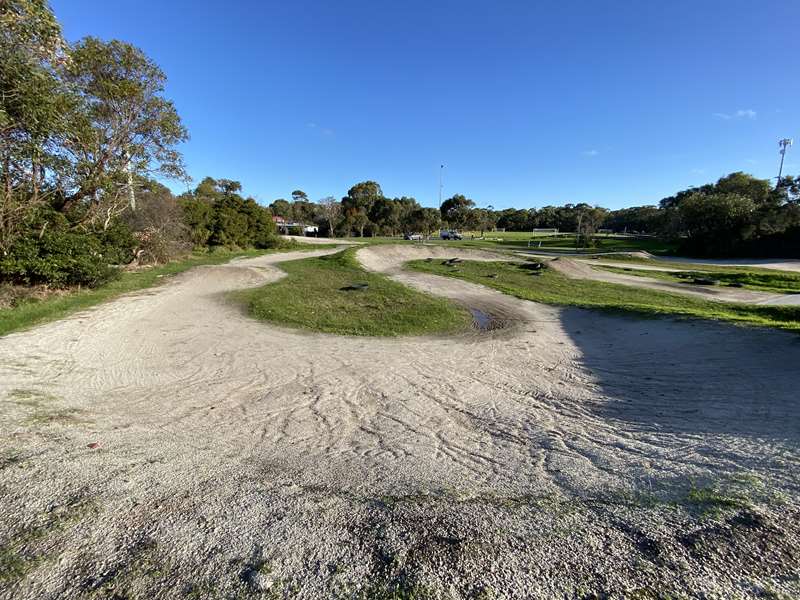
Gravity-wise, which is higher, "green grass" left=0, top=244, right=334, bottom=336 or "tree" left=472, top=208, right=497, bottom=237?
"tree" left=472, top=208, right=497, bottom=237

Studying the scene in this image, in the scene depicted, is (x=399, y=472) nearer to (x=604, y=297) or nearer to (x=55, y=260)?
(x=604, y=297)

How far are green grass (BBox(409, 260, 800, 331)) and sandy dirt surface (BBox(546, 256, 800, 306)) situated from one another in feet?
5.44

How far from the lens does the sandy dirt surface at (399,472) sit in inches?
96.5

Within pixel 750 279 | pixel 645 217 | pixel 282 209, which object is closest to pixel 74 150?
pixel 750 279

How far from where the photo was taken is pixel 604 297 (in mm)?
15578

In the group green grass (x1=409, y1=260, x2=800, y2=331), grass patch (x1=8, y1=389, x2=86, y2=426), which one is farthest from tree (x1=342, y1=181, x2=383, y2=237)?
grass patch (x1=8, y1=389, x2=86, y2=426)

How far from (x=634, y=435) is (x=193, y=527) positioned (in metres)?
4.78

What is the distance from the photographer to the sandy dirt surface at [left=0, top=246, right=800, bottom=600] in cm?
245

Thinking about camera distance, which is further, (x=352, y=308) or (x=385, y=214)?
(x=385, y=214)

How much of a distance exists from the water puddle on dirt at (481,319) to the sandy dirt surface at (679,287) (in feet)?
36.4

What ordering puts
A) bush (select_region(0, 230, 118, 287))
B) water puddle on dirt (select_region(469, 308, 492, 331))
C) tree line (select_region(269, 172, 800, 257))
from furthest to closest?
tree line (select_region(269, 172, 800, 257)) → bush (select_region(0, 230, 118, 287)) → water puddle on dirt (select_region(469, 308, 492, 331))

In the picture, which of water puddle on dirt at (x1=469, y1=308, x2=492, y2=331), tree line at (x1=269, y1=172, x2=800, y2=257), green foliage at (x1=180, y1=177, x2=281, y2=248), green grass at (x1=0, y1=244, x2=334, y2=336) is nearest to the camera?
green grass at (x1=0, y1=244, x2=334, y2=336)

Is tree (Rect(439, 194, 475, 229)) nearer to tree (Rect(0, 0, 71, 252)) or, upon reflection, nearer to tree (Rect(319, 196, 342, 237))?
tree (Rect(319, 196, 342, 237))

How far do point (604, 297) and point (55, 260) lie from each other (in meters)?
20.7
